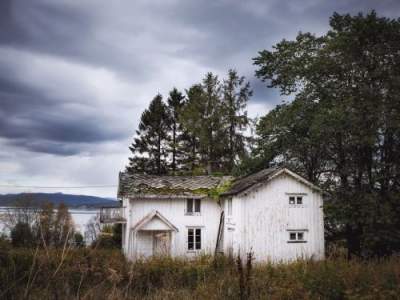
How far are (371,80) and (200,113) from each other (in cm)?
2071

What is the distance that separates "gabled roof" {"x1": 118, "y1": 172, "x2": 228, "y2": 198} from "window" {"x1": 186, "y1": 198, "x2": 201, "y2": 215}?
0.87 metres

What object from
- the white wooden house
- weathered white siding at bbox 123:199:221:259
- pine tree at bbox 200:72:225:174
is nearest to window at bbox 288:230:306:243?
the white wooden house

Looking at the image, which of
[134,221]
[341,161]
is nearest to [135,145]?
[134,221]

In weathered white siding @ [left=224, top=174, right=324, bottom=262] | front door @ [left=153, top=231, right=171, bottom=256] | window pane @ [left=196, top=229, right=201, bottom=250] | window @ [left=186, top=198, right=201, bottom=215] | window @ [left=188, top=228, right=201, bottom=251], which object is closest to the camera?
weathered white siding @ [left=224, top=174, right=324, bottom=262]

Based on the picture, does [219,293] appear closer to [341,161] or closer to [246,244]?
[246,244]

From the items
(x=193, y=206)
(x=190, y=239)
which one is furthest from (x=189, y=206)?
(x=190, y=239)

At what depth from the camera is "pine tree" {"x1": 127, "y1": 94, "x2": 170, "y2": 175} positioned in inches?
1852

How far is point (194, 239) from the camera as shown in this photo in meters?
28.2

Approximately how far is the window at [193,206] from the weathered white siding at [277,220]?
162 inches

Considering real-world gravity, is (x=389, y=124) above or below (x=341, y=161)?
above

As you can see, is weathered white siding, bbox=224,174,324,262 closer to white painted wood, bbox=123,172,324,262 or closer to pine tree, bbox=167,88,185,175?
white painted wood, bbox=123,172,324,262

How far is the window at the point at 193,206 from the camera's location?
28547mm

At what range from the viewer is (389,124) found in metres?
21.2

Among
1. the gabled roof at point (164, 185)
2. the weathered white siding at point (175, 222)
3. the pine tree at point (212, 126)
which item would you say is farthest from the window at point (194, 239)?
the pine tree at point (212, 126)
